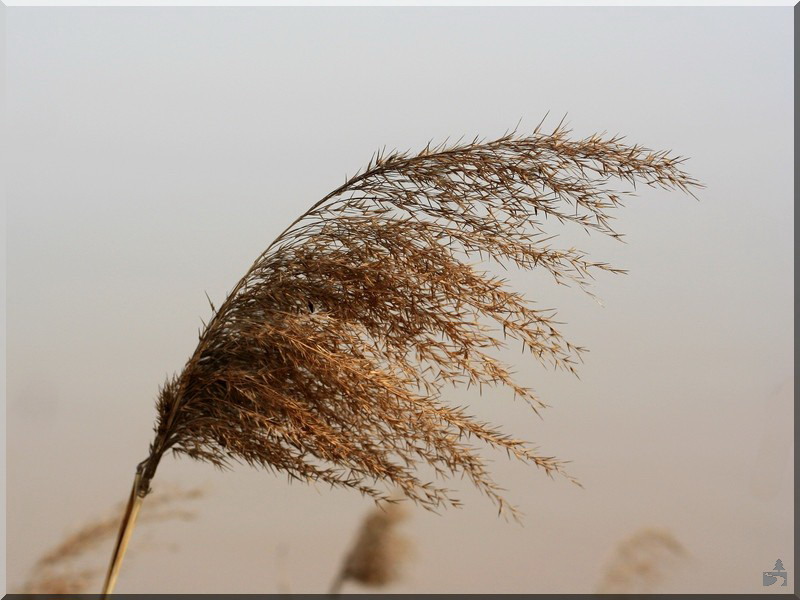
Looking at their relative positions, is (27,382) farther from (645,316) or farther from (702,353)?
Answer: (702,353)

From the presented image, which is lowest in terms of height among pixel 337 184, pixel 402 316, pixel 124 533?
pixel 124 533

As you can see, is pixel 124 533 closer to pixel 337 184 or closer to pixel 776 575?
pixel 337 184

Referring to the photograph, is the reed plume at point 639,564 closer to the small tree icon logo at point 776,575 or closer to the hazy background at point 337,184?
the hazy background at point 337,184

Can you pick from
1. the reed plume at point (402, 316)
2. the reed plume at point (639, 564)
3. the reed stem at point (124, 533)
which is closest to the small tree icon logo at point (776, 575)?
the reed plume at point (639, 564)

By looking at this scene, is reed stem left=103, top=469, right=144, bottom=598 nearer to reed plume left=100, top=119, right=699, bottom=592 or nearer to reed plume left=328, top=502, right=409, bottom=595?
reed plume left=100, top=119, right=699, bottom=592

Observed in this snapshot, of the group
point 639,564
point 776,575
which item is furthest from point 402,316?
point 776,575

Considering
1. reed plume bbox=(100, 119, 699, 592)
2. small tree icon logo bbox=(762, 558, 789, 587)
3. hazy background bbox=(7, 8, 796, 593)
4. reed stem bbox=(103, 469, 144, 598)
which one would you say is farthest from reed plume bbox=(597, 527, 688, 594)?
reed stem bbox=(103, 469, 144, 598)
